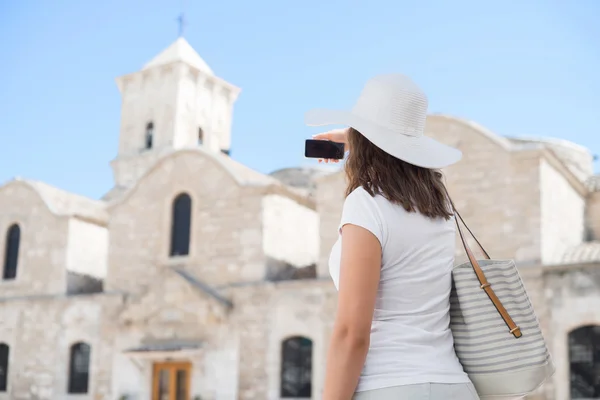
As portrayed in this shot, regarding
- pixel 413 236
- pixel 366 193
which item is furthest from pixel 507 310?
pixel 366 193

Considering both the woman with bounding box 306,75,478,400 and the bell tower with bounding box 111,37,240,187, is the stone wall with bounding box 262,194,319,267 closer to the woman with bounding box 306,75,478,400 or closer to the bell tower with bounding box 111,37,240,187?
the bell tower with bounding box 111,37,240,187

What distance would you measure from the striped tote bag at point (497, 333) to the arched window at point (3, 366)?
20.3m

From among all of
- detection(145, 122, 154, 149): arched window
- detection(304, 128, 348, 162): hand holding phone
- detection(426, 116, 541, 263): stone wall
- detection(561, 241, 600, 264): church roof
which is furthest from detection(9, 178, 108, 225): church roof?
→ detection(304, 128, 348, 162): hand holding phone

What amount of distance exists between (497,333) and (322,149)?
821 millimetres

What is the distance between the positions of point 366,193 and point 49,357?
1923cm

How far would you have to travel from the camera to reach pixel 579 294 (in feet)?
48.5

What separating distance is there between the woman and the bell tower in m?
27.8

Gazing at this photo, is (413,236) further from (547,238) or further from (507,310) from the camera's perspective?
(547,238)

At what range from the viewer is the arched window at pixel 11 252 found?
21641 millimetres

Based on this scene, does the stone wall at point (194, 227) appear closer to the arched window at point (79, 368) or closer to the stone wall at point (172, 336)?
the stone wall at point (172, 336)

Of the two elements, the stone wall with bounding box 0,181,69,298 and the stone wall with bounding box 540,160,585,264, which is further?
the stone wall with bounding box 0,181,69,298

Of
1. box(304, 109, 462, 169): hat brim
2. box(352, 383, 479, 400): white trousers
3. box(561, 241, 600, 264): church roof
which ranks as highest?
box(561, 241, 600, 264): church roof

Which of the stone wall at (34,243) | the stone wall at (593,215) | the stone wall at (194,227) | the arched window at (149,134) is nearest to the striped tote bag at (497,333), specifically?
the stone wall at (194,227)

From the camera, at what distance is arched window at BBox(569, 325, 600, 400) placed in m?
14.3
